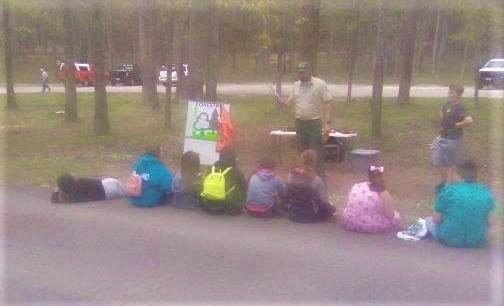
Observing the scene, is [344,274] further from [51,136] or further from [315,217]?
[51,136]

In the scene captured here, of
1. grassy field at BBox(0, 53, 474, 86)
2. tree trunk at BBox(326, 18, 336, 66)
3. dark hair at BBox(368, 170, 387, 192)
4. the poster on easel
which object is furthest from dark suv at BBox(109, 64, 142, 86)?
dark hair at BBox(368, 170, 387, 192)

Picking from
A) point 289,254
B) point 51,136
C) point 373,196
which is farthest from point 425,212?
point 51,136

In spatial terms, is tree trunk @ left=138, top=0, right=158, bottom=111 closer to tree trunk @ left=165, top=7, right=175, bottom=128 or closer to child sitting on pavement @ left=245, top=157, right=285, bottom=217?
tree trunk @ left=165, top=7, right=175, bottom=128

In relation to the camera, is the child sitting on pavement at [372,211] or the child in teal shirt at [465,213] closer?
the child in teal shirt at [465,213]

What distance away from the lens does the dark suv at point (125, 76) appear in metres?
38.8

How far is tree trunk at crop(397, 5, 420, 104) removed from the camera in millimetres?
15188

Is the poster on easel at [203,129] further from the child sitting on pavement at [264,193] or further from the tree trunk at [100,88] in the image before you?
the tree trunk at [100,88]

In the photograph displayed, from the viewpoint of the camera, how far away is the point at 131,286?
18.2 ft

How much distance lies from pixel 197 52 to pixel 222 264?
820 cm

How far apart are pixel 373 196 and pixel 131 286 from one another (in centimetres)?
265

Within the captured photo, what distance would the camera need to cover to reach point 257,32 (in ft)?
73.6

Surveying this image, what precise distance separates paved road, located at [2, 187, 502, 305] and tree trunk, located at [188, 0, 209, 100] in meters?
6.13

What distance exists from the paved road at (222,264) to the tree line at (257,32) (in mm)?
5877

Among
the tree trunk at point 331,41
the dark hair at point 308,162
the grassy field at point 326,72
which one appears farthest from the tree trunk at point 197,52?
the grassy field at point 326,72
